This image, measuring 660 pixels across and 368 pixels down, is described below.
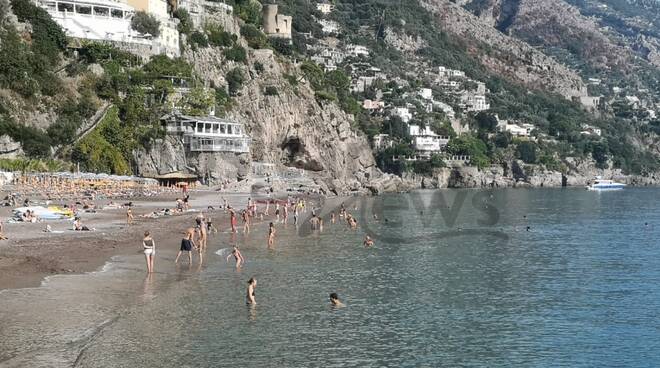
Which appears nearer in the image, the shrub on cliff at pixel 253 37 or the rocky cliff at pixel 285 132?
the rocky cliff at pixel 285 132

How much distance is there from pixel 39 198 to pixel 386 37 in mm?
141322

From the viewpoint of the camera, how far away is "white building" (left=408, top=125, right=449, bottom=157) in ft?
413

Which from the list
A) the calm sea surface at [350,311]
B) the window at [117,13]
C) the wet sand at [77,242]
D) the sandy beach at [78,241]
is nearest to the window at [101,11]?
the window at [117,13]

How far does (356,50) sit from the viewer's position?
535 feet

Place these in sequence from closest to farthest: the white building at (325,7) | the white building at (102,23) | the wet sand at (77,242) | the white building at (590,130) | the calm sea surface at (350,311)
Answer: the calm sea surface at (350,311), the wet sand at (77,242), the white building at (102,23), the white building at (590,130), the white building at (325,7)

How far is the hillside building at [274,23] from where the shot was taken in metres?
118

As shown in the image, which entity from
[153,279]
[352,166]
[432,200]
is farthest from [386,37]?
[153,279]

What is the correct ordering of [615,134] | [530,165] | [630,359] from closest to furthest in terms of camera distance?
[630,359], [530,165], [615,134]

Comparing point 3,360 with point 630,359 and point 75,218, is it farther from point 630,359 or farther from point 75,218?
point 75,218

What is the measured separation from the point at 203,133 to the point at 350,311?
164ft

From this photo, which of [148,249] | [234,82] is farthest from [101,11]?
[148,249]

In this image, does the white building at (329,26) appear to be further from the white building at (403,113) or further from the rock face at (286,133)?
the rock face at (286,133)

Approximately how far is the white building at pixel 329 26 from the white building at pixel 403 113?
3772 cm

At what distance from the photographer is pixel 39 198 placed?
1906 inches
